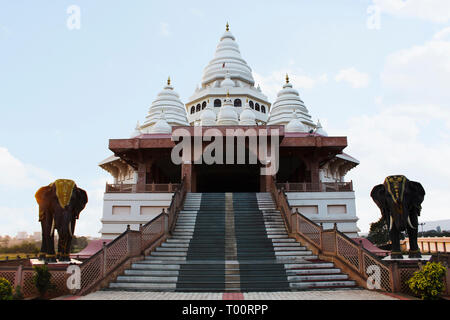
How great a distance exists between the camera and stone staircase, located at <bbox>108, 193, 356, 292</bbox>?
33.6 feet

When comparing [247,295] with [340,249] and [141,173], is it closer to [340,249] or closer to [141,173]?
[340,249]

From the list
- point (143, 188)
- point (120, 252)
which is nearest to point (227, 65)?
point (143, 188)

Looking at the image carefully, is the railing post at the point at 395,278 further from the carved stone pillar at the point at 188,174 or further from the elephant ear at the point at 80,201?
the carved stone pillar at the point at 188,174

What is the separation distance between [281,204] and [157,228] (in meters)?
6.25

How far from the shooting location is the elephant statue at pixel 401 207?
11875 mm

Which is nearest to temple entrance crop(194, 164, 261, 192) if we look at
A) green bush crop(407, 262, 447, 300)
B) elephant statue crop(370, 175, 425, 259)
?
elephant statue crop(370, 175, 425, 259)

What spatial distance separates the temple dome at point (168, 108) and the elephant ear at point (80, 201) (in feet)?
81.7

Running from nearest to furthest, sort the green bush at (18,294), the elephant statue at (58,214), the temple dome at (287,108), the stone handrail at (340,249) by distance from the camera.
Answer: the green bush at (18,294)
the stone handrail at (340,249)
the elephant statue at (58,214)
the temple dome at (287,108)

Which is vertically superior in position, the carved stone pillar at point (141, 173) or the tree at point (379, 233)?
the carved stone pillar at point (141, 173)

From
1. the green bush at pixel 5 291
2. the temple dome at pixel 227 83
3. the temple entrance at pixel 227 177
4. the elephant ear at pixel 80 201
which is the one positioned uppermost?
the temple dome at pixel 227 83

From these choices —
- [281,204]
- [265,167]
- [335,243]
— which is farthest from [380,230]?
[335,243]

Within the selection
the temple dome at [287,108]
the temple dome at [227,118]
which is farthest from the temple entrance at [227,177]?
the temple dome at [287,108]

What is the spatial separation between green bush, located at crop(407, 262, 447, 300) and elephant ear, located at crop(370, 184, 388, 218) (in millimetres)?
4108

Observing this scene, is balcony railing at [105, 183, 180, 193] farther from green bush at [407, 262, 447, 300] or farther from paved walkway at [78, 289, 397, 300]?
green bush at [407, 262, 447, 300]
